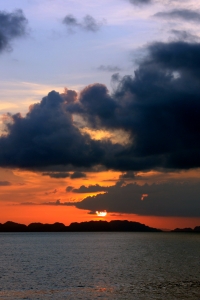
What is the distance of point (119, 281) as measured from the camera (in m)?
89.7

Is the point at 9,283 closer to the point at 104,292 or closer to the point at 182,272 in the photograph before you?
the point at 104,292

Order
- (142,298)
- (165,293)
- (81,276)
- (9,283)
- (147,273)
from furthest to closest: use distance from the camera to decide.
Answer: (147,273) → (81,276) → (9,283) → (165,293) → (142,298)

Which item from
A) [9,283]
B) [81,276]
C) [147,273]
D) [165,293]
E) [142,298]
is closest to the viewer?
[142,298]

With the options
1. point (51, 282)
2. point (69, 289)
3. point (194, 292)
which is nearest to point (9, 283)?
point (51, 282)

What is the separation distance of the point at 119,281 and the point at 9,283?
21.1 metres

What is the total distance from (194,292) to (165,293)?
4.96 m

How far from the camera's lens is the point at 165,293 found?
74000 mm

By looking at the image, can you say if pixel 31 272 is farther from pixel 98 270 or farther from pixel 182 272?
pixel 182 272

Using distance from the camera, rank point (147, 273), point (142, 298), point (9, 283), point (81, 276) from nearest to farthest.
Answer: point (142, 298) → point (9, 283) → point (81, 276) → point (147, 273)

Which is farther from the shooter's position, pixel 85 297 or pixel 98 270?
pixel 98 270

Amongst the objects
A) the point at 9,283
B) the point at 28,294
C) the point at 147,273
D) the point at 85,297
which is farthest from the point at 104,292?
the point at 147,273

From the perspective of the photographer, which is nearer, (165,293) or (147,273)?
(165,293)

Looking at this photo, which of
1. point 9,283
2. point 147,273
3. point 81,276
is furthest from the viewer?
point 147,273

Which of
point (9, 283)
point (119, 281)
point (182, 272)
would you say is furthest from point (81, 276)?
point (182, 272)
